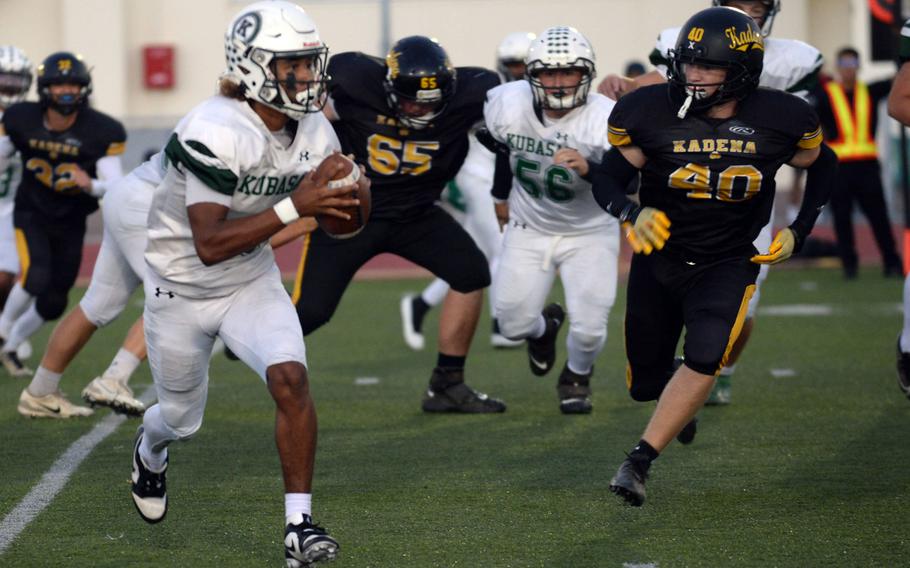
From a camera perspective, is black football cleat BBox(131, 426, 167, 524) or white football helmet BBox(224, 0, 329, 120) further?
black football cleat BBox(131, 426, 167, 524)

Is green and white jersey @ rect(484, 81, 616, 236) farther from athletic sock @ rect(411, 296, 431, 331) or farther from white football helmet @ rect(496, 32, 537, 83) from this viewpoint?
athletic sock @ rect(411, 296, 431, 331)

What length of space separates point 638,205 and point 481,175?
426cm

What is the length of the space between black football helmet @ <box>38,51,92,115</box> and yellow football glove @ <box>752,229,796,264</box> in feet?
12.6

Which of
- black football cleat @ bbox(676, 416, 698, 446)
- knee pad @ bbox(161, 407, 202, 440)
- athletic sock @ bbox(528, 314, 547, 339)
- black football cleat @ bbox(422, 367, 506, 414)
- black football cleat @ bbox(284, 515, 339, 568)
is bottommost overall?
black football cleat @ bbox(422, 367, 506, 414)

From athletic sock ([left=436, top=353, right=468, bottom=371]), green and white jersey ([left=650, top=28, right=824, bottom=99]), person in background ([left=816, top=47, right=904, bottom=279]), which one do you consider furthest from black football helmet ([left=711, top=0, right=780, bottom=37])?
person in background ([left=816, top=47, right=904, bottom=279])

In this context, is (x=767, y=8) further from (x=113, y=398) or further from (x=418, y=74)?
(x=113, y=398)

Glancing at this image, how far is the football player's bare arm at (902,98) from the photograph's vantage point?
533 centimetres

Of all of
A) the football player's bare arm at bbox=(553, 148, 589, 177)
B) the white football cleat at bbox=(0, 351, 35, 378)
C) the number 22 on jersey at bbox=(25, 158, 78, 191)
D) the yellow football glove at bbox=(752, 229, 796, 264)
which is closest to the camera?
the yellow football glove at bbox=(752, 229, 796, 264)

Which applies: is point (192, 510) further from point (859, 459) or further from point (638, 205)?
point (859, 459)

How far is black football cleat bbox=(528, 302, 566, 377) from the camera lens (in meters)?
→ 6.92

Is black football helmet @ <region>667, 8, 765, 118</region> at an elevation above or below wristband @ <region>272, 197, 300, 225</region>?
above

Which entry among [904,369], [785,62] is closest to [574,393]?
[904,369]

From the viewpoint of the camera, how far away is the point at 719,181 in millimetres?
4840

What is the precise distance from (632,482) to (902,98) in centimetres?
189
